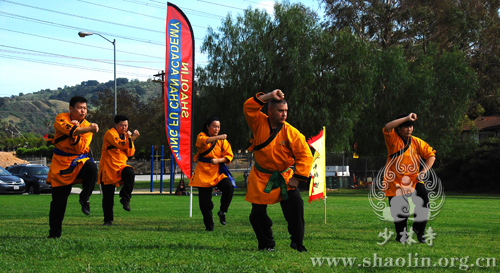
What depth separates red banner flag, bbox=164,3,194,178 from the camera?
1209 cm

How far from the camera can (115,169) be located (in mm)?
9953

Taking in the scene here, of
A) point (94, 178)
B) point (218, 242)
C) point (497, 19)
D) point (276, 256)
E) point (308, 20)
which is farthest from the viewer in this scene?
point (497, 19)

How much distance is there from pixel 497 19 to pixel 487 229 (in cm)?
4212

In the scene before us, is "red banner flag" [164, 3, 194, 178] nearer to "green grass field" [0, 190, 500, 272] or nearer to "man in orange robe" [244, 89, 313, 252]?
"green grass field" [0, 190, 500, 272]

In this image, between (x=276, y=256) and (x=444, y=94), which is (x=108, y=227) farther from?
(x=444, y=94)

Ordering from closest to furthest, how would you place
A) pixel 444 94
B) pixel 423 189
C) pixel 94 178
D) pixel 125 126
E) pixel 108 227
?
pixel 423 189 < pixel 94 178 < pixel 108 227 < pixel 125 126 < pixel 444 94

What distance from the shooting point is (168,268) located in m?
5.23

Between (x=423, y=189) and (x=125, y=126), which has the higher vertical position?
(x=125, y=126)

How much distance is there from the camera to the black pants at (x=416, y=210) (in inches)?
297

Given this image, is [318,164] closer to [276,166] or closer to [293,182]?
[276,166]

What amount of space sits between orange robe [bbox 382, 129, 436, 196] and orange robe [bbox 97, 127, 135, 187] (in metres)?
5.07

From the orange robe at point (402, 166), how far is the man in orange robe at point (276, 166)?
2.07 meters

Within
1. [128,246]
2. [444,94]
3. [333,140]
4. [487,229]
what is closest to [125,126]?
[128,246]

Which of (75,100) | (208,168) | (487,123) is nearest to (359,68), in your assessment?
(208,168)
